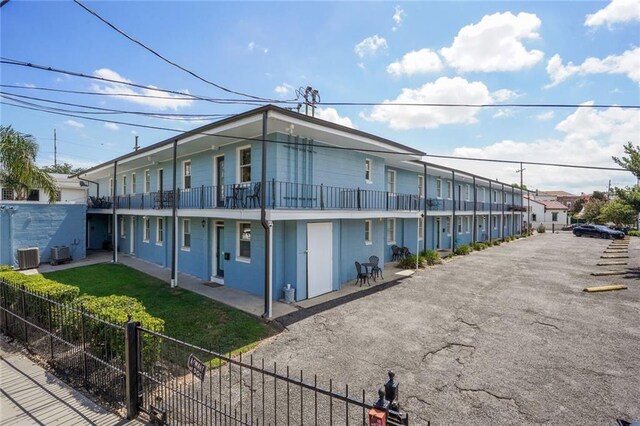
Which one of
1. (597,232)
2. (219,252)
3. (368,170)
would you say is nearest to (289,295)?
(219,252)

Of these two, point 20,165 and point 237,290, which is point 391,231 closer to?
point 237,290

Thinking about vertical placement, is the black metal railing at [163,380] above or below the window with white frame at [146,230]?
below

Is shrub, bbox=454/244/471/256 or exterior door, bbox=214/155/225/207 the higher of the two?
exterior door, bbox=214/155/225/207

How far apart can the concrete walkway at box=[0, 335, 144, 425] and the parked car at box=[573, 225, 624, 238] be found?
4427 cm

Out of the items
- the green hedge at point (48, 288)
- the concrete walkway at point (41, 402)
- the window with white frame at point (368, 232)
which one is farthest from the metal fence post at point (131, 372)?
the window with white frame at point (368, 232)

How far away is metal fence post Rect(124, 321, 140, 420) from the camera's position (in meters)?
4.73

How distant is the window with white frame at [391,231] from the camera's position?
1894 centimetres

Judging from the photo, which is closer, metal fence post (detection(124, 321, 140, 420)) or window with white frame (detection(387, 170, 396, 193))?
metal fence post (detection(124, 321, 140, 420))

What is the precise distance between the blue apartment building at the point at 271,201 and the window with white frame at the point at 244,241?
39mm

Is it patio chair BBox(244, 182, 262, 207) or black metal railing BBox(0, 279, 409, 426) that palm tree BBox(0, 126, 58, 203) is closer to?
black metal railing BBox(0, 279, 409, 426)

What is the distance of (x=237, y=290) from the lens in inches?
472

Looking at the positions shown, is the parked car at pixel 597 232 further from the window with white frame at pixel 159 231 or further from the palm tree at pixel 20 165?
the palm tree at pixel 20 165

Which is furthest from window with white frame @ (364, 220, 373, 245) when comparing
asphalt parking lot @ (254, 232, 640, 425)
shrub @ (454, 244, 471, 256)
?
shrub @ (454, 244, 471, 256)

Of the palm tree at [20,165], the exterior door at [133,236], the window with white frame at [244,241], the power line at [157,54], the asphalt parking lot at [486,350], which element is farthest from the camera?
the exterior door at [133,236]
